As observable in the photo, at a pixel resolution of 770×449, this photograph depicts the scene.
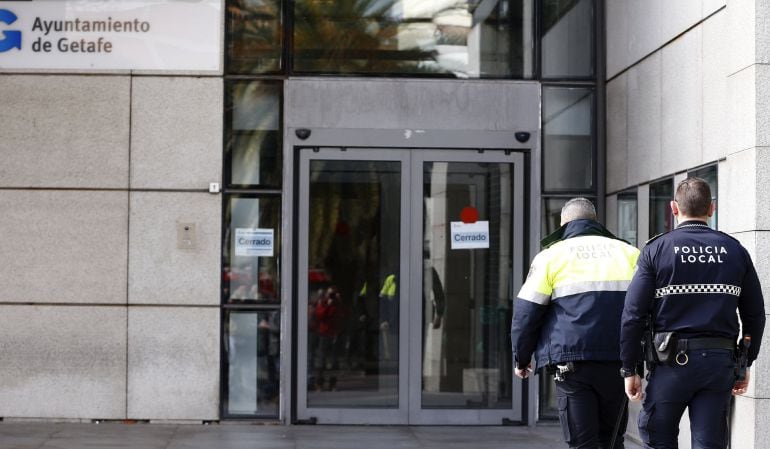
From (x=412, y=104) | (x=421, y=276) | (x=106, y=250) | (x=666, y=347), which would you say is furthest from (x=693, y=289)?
(x=106, y=250)

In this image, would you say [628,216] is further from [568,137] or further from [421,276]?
[421,276]

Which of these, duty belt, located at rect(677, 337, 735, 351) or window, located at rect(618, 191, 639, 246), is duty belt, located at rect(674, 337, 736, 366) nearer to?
duty belt, located at rect(677, 337, 735, 351)

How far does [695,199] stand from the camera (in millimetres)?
6059

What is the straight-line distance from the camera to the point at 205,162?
10.8 meters

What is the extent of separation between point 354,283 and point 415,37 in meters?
2.42

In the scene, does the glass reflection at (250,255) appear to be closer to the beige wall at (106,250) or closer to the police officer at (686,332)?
the beige wall at (106,250)

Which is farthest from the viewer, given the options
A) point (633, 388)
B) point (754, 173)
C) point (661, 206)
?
point (661, 206)

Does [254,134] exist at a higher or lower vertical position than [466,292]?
higher

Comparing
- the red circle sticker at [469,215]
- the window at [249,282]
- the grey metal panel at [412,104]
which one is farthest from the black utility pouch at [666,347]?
the window at [249,282]

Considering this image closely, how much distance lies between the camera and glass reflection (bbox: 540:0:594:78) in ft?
36.4

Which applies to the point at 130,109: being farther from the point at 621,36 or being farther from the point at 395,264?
the point at 621,36

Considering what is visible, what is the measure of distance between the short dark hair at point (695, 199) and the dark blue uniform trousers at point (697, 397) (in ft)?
2.44

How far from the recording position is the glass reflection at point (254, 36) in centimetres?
1087

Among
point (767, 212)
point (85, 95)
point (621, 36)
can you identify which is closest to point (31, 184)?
point (85, 95)
